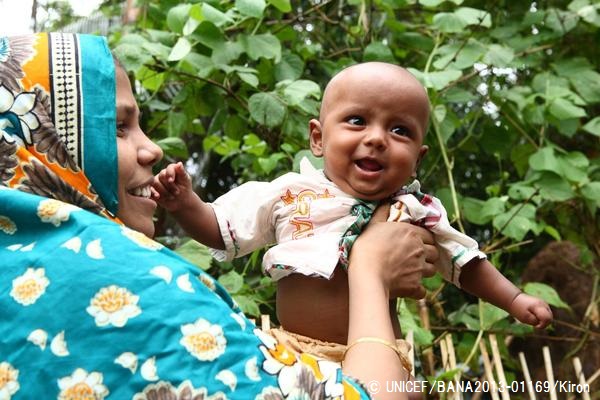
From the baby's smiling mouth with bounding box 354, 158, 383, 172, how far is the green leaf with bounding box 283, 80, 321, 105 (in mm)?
895

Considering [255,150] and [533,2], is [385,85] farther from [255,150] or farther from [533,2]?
[533,2]

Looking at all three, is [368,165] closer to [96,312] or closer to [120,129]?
[120,129]

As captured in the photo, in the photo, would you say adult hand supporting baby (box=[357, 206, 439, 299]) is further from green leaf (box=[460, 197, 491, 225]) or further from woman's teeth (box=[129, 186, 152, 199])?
green leaf (box=[460, 197, 491, 225])

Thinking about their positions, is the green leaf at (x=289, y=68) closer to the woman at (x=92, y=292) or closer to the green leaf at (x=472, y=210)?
the green leaf at (x=472, y=210)

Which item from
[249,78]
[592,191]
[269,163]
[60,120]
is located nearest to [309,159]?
[269,163]

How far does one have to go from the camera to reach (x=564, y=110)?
3.19 meters

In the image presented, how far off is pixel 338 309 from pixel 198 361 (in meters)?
0.68

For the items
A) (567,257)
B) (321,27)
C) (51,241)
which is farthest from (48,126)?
(567,257)

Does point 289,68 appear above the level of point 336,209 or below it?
below

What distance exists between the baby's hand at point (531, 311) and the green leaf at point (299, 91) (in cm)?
106

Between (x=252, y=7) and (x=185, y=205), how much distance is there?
1.05 metres

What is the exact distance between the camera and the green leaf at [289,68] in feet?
10.3

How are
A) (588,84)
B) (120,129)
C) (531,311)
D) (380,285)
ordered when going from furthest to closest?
(588,84), (531,311), (380,285), (120,129)

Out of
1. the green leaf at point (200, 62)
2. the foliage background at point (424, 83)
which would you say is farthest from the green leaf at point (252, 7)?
the green leaf at point (200, 62)
